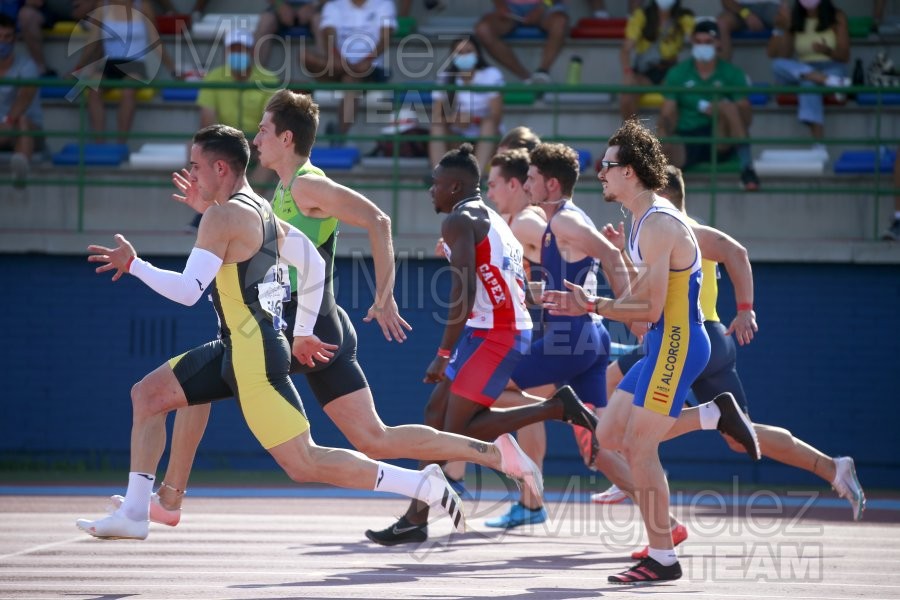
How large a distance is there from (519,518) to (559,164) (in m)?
2.73

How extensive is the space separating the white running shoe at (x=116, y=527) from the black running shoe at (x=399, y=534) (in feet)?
6.84

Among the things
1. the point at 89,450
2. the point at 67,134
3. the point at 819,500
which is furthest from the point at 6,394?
the point at 819,500

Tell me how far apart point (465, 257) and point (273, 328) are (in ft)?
6.10

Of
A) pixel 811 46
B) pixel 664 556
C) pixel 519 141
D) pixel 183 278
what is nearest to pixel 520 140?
pixel 519 141

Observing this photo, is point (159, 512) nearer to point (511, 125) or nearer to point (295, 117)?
point (295, 117)

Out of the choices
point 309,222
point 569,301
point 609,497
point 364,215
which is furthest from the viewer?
point 609,497

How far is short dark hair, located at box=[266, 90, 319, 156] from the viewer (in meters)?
7.90

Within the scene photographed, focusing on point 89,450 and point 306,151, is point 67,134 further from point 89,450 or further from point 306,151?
point 306,151

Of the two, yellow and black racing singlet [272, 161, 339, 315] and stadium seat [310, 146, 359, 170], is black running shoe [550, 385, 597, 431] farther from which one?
stadium seat [310, 146, 359, 170]

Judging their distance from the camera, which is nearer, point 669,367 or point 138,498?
point 138,498

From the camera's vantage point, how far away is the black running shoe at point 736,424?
27.3 ft

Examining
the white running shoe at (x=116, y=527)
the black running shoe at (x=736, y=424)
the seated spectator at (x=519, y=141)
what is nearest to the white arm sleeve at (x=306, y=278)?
the white running shoe at (x=116, y=527)

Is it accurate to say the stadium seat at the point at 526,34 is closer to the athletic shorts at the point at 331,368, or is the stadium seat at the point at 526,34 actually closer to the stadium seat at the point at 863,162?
the stadium seat at the point at 863,162

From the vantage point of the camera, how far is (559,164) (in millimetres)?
9180
